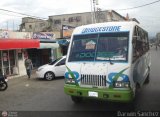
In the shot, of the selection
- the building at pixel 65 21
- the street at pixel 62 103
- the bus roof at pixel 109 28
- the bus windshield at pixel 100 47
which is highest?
the building at pixel 65 21

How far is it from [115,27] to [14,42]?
38.8 feet

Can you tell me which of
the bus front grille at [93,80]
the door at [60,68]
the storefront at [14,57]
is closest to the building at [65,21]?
the storefront at [14,57]

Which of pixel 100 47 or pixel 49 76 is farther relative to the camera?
pixel 49 76

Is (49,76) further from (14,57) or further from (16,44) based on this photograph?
(14,57)

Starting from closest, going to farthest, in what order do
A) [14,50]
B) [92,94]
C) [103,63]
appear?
[92,94], [103,63], [14,50]

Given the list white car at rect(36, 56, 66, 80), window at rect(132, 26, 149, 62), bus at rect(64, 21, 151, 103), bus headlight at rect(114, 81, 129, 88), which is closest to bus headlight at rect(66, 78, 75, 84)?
bus at rect(64, 21, 151, 103)

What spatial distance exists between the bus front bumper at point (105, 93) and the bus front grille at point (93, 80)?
0.18 metres

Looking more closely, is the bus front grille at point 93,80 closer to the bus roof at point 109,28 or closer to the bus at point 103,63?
the bus at point 103,63

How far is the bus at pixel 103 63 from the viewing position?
793cm

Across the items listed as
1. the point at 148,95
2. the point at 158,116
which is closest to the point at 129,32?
the point at 158,116

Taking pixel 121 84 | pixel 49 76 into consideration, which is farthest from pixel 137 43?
pixel 49 76

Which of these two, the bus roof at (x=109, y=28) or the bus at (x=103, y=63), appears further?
the bus roof at (x=109, y=28)

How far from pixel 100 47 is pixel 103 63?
2.24ft

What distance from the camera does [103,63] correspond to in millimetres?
8352
